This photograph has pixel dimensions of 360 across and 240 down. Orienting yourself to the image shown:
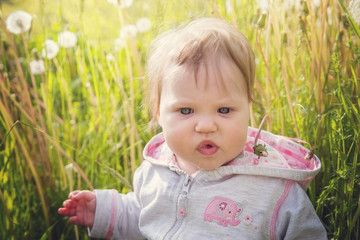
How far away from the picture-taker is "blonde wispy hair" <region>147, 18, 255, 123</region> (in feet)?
4.19

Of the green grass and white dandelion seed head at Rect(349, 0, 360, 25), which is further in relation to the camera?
the green grass

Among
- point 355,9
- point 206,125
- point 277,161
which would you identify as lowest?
point 277,161

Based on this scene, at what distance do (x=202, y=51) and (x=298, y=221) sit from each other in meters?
0.49

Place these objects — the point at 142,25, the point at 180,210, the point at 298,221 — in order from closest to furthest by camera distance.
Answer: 1. the point at 298,221
2. the point at 180,210
3. the point at 142,25

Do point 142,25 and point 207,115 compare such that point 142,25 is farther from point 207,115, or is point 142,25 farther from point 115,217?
point 207,115

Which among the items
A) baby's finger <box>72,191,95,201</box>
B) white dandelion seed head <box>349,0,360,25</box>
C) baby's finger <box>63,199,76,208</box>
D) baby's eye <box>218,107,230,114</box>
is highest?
white dandelion seed head <box>349,0,360,25</box>

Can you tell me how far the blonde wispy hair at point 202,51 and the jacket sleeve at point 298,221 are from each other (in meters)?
0.30

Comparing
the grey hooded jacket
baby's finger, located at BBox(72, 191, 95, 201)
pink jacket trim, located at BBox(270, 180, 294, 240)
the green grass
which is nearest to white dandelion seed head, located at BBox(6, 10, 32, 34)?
the green grass

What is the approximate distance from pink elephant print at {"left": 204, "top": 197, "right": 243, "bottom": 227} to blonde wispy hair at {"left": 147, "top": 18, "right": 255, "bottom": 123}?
295 millimetres

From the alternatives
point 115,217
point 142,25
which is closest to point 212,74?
point 115,217

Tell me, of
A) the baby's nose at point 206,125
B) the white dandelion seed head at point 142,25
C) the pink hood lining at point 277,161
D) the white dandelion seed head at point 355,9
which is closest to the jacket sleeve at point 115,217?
the pink hood lining at point 277,161

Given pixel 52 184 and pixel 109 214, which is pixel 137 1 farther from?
pixel 109 214

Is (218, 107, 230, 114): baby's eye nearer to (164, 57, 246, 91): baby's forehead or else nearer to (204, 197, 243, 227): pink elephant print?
(164, 57, 246, 91): baby's forehead

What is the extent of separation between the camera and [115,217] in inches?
62.9
